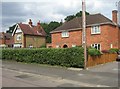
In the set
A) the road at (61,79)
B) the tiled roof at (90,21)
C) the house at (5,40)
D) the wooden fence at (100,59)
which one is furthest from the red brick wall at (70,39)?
the house at (5,40)

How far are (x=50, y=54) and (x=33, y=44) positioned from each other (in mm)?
34762

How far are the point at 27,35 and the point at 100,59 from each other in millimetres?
33337

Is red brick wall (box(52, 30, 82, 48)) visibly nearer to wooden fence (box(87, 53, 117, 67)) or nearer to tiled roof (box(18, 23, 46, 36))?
wooden fence (box(87, 53, 117, 67))

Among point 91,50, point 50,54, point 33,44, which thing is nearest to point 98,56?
point 91,50

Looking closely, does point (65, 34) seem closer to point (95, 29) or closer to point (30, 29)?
point (95, 29)

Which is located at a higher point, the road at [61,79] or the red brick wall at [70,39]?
the red brick wall at [70,39]

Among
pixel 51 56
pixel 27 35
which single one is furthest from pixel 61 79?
pixel 27 35

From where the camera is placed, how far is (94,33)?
34.3 meters

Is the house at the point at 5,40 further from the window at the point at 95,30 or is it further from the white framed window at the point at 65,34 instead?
the window at the point at 95,30

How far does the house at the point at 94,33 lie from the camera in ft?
109

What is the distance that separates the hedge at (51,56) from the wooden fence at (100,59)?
1.39 m

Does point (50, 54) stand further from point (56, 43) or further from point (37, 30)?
point (37, 30)

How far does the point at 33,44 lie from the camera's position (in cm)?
5706

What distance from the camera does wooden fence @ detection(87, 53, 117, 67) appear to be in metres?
21.0
